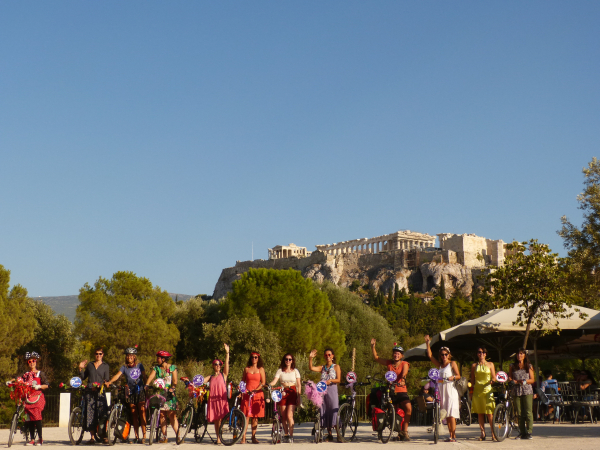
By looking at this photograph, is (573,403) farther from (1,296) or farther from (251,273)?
(251,273)

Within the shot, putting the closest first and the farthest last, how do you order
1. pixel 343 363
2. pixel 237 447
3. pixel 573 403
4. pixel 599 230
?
1. pixel 237 447
2. pixel 573 403
3. pixel 599 230
4. pixel 343 363

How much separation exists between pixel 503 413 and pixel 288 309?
29053mm

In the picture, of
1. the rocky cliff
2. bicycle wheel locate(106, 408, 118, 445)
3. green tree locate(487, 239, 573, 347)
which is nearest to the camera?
bicycle wheel locate(106, 408, 118, 445)

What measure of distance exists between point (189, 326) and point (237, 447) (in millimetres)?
32047

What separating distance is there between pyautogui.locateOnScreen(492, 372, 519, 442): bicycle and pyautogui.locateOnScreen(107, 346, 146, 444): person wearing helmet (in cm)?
514

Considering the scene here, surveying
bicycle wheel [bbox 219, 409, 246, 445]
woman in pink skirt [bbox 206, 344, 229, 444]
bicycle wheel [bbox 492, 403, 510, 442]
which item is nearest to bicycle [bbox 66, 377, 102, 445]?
woman in pink skirt [bbox 206, 344, 229, 444]

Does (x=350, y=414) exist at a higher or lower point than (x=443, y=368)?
lower

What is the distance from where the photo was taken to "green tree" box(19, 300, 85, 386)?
3340cm

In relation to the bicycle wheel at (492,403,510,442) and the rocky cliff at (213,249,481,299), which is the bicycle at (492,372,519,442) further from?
the rocky cliff at (213,249,481,299)

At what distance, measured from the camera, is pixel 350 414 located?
1038cm

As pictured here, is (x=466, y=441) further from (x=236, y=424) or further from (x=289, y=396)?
(x=236, y=424)

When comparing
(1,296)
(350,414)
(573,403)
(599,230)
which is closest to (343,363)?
(1,296)

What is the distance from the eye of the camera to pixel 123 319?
35219 millimetres

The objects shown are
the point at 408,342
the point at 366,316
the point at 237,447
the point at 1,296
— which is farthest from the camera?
Answer: the point at 408,342
